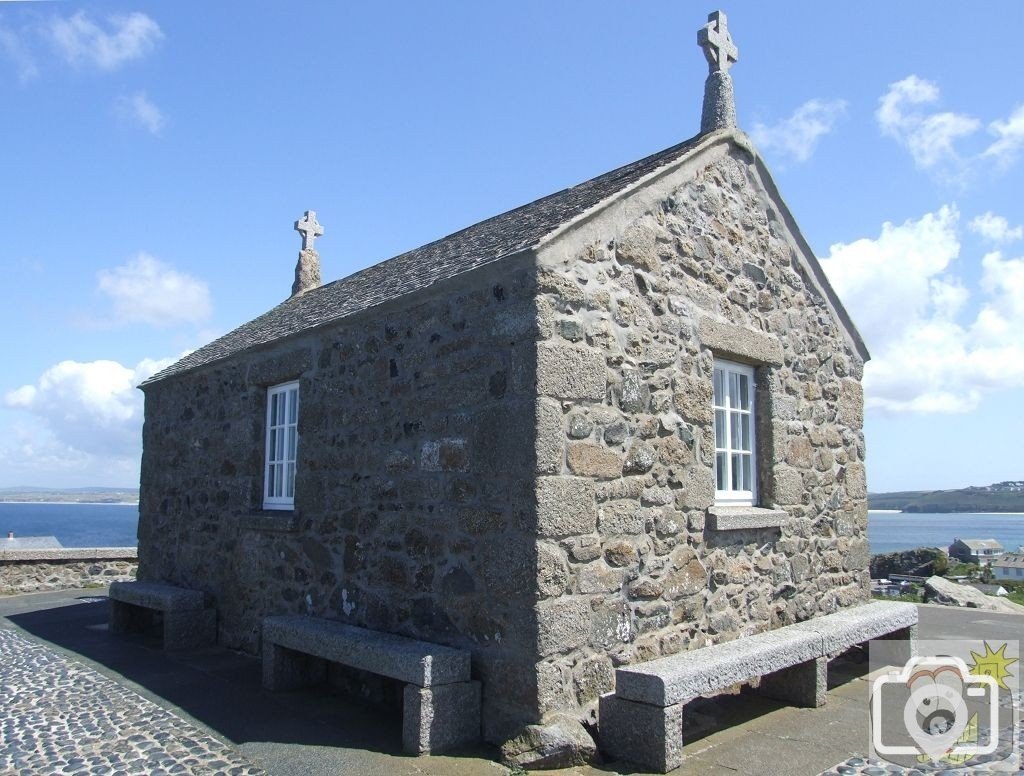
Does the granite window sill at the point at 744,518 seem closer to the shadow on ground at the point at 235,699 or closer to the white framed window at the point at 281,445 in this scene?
the shadow on ground at the point at 235,699

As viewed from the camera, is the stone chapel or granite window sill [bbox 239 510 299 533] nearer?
the stone chapel

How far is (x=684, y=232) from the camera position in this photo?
6.51m

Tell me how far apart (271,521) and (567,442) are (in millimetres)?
3636

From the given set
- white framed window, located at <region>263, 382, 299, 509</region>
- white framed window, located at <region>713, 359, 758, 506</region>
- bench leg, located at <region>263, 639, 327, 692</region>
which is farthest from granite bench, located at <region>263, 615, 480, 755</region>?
white framed window, located at <region>713, 359, 758, 506</region>

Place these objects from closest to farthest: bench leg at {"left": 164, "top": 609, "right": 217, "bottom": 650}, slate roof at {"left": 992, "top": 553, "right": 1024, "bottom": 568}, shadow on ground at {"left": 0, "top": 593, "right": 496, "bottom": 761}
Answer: shadow on ground at {"left": 0, "top": 593, "right": 496, "bottom": 761}
bench leg at {"left": 164, "top": 609, "right": 217, "bottom": 650}
slate roof at {"left": 992, "top": 553, "right": 1024, "bottom": 568}

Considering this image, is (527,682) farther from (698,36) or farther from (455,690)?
(698,36)

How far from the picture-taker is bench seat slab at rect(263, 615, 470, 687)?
501 cm

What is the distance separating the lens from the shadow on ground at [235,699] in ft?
17.5

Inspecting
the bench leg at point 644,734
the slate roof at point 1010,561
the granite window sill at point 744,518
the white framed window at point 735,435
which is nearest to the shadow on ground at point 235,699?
the bench leg at point 644,734

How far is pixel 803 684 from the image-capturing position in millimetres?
6141

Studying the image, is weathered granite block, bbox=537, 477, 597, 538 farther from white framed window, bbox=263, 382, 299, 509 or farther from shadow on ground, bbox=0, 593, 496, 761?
white framed window, bbox=263, 382, 299, 509

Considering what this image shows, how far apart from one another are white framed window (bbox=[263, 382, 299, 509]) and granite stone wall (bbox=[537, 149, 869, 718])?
3.56 metres

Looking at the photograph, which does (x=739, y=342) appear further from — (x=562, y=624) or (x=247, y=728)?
(x=247, y=728)

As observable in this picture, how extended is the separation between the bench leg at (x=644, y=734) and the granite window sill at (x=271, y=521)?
358 cm
